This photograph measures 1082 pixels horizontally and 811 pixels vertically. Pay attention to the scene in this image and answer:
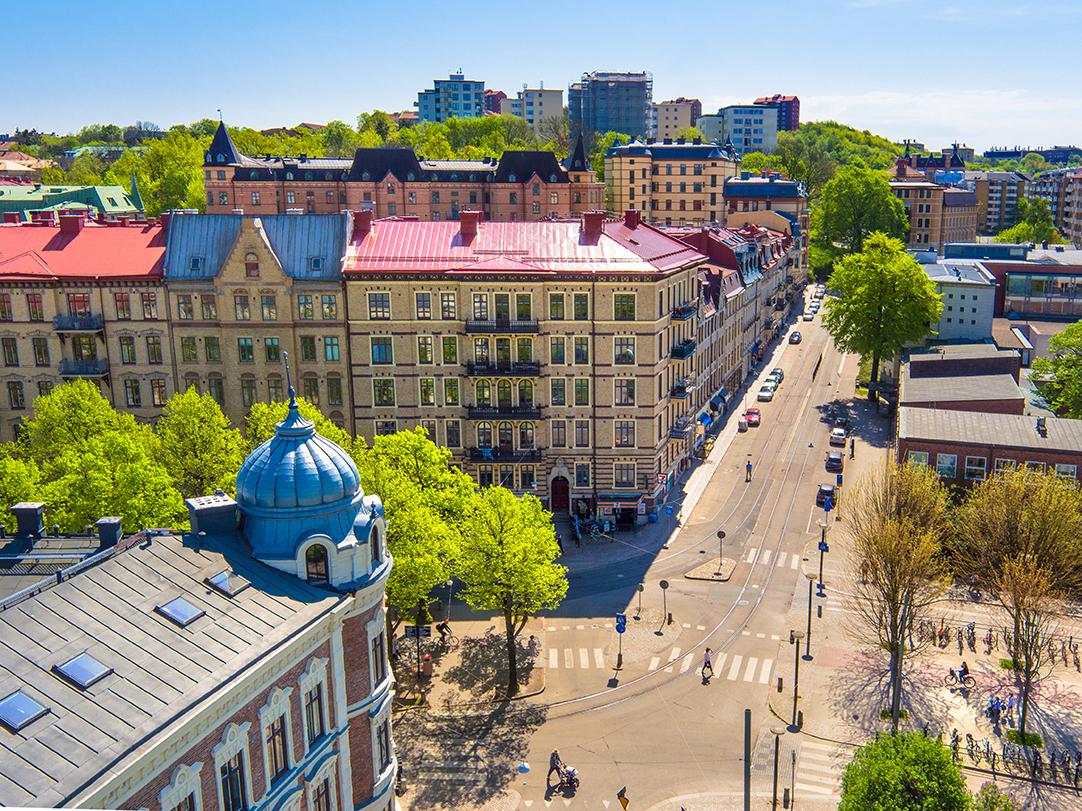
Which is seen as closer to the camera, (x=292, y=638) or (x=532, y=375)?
(x=292, y=638)

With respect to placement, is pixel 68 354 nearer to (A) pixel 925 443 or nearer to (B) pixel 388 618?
(B) pixel 388 618

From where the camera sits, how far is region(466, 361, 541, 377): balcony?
233 ft

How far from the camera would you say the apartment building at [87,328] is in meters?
74.1

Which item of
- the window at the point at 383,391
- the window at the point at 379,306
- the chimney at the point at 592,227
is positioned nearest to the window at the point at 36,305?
the window at the point at 379,306

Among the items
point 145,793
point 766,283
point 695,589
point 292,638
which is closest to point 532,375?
point 695,589

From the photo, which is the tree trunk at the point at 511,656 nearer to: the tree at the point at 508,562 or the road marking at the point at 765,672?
the tree at the point at 508,562

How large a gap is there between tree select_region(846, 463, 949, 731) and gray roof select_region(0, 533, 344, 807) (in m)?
29.4

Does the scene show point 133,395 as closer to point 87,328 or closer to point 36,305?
point 87,328

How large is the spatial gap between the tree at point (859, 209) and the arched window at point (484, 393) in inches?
4487

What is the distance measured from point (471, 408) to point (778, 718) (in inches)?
1263

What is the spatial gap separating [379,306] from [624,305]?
17561 mm

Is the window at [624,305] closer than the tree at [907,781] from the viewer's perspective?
No

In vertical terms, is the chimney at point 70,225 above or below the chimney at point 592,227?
above

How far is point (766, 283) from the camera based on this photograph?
431 feet
